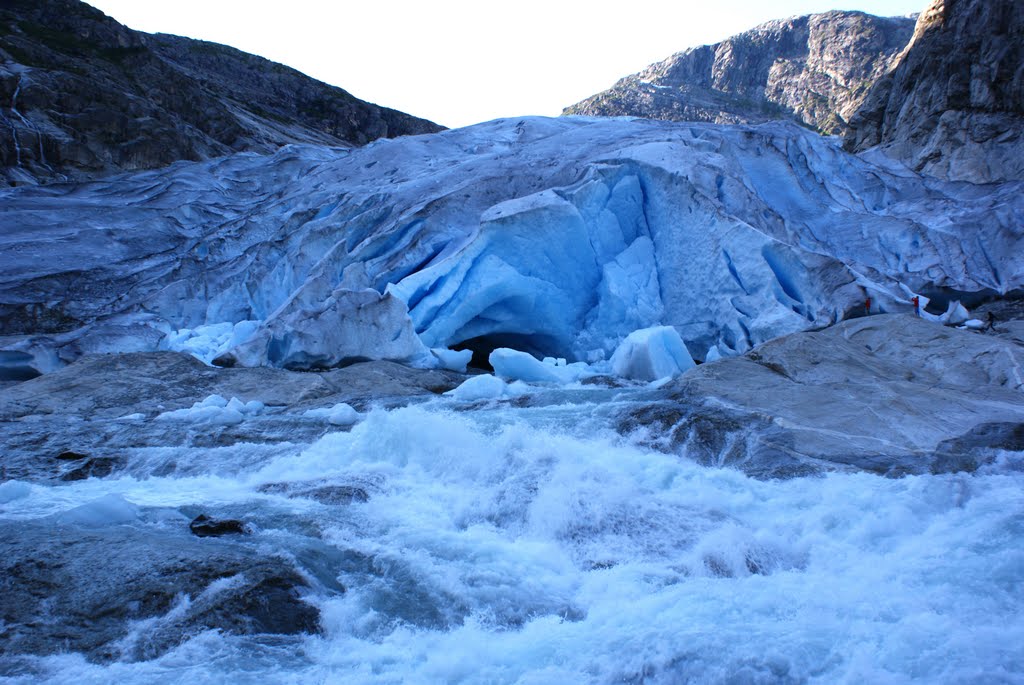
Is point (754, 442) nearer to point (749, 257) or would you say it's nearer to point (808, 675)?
point (808, 675)

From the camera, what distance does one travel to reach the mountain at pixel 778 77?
43094 mm

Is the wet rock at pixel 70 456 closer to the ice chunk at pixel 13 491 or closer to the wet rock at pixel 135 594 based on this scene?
the ice chunk at pixel 13 491

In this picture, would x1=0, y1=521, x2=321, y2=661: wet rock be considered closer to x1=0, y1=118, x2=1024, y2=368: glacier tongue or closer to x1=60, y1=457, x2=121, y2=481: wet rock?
x1=60, y1=457, x2=121, y2=481: wet rock

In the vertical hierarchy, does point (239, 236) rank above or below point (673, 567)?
above

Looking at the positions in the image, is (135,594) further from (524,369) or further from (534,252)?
(534,252)

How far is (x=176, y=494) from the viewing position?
15.1 ft

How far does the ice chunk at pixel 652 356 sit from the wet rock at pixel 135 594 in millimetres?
5492

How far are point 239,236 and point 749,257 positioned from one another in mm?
9578

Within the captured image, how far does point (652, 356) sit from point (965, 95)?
14.6 m

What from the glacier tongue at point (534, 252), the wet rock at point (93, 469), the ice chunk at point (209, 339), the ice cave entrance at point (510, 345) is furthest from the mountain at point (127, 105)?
the wet rock at point (93, 469)

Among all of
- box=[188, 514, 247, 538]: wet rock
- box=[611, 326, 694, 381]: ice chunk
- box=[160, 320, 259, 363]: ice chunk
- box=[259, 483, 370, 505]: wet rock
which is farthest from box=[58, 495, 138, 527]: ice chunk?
box=[160, 320, 259, 363]: ice chunk

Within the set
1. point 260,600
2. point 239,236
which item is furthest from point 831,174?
point 260,600

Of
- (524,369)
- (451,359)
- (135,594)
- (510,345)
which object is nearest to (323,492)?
(135,594)

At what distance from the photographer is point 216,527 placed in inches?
148
